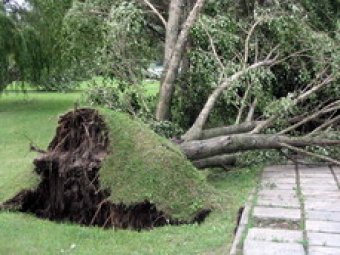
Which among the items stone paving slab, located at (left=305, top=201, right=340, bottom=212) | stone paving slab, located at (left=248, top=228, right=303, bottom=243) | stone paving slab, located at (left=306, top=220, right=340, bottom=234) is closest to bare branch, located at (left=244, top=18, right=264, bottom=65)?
stone paving slab, located at (left=305, top=201, right=340, bottom=212)

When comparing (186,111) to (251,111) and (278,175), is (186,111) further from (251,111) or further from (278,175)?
(278,175)

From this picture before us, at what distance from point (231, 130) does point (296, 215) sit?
3.03 meters

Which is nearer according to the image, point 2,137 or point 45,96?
point 2,137

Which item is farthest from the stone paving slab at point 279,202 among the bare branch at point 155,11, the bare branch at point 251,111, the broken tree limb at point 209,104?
the bare branch at point 155,11

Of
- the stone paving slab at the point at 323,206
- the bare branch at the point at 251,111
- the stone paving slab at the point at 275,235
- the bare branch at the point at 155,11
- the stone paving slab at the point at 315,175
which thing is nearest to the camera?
the stone paving slab at the point at 275,235

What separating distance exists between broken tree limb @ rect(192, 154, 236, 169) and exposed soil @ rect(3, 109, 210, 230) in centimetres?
168

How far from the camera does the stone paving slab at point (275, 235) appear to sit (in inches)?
171

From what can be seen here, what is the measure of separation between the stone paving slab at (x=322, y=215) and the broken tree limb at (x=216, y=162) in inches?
91.6

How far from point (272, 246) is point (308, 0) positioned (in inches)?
247

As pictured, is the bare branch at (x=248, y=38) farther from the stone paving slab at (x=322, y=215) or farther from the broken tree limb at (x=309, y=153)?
the stone paving slab at (x=322, y=215)

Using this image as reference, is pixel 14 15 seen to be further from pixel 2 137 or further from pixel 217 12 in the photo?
pixel 217 12

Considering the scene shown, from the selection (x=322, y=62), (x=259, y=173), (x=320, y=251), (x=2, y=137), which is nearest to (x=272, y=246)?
(x=320, y=251)

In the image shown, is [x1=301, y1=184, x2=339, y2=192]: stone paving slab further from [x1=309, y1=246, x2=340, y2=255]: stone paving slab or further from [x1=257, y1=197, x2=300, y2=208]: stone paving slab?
[x1=309, y1=246, x2=340, y2=255]: stone paving slab

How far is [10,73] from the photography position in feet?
57.9
